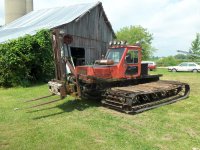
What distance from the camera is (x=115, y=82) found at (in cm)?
1011

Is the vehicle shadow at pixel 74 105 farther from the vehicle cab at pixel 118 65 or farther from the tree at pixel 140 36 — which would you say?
the tree at pixel 140 36

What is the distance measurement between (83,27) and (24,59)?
309 inches

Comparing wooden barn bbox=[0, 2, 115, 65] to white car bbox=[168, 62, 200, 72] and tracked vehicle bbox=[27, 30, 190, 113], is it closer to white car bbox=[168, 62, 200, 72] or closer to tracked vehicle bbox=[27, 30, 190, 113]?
tracked vehicle bbox=[27, 30, 190, 113]

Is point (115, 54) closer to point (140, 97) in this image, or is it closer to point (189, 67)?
point (140, 97)

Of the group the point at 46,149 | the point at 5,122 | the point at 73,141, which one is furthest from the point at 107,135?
the point at 5,122

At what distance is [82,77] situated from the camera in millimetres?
9422

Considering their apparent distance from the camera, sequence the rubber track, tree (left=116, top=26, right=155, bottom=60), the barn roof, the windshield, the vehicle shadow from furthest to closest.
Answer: tree (left=116, top=26, right=155, bottom=60) → the barn roof → the windshield → the vehicle shadow → the rubber track

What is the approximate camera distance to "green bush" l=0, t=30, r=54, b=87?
14961 millimetres

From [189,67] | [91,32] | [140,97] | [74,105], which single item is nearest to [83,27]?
[91,32]

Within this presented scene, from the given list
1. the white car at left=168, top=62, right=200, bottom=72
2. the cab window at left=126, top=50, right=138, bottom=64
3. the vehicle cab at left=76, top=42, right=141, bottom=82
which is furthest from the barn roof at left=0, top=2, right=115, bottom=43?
the white car at left=168, top=62, right=200, bottom=72

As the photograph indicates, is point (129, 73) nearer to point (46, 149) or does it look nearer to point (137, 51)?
point (137, 51)

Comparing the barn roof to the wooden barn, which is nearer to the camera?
the barn roof

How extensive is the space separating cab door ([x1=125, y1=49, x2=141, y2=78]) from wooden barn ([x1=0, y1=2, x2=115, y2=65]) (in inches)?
394

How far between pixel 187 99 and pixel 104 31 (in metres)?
15.2
